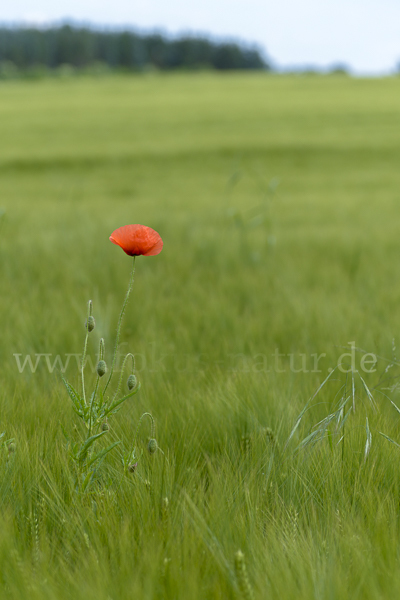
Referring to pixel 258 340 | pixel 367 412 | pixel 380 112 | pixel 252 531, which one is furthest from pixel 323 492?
pixel 380 112

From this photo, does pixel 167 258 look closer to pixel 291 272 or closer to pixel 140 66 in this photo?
pixel 291 272

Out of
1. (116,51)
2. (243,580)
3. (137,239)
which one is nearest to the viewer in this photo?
(243,580)

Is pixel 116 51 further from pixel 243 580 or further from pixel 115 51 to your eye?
A: pixel 243 580

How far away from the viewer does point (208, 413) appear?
0.94 meters

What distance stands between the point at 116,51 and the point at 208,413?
6954cm

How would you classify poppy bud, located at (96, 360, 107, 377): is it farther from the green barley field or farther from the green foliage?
the green foliage

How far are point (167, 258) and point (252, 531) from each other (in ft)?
5.74

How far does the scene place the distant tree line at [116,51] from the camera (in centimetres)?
→ 6069

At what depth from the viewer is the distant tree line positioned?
199 ft

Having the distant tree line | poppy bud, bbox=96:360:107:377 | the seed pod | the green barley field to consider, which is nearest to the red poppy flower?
poppy bud, bbox=96:360:107:377

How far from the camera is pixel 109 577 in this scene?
22.6 inches

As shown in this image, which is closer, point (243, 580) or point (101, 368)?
point (243, 580)

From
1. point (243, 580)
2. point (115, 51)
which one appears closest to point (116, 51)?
point (115, 51)

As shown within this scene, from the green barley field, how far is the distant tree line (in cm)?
6332
